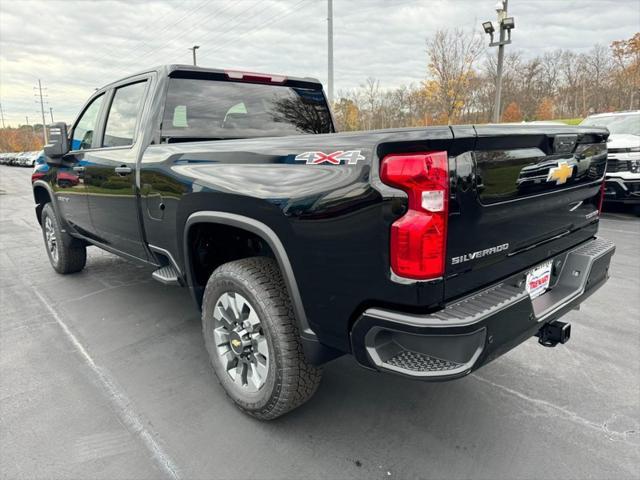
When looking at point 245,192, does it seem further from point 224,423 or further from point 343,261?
point 224,423

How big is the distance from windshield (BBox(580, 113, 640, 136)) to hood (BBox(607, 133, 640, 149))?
1.30 feet

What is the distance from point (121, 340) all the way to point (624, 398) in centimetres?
341

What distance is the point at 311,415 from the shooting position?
2531 millimetres

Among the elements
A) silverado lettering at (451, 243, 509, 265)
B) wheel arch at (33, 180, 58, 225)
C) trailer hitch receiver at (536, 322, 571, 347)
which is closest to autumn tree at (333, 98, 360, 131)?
wheel arch at (33, 180, 58, 225)

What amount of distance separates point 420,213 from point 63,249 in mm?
4561

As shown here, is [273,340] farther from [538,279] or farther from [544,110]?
[544,110]

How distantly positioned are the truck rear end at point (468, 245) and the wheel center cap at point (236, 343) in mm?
809

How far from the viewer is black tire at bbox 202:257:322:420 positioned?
7.16 ft

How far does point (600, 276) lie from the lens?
2602 millimetres

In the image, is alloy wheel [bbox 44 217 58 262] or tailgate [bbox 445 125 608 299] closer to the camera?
tailgate [bbox 445 125 608 299]

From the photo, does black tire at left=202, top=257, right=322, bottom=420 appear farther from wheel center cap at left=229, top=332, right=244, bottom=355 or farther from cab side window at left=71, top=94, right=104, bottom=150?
cab side window at left=71, top=94, right=104, bottom=150

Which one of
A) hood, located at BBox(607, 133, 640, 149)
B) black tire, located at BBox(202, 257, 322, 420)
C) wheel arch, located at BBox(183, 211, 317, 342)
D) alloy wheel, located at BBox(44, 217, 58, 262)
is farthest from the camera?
hood, located at BBox(607, 133, 640, 149)

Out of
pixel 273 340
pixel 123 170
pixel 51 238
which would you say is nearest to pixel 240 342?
pixel 273 340

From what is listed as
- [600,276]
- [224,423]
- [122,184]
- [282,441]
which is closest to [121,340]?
[122,184]
